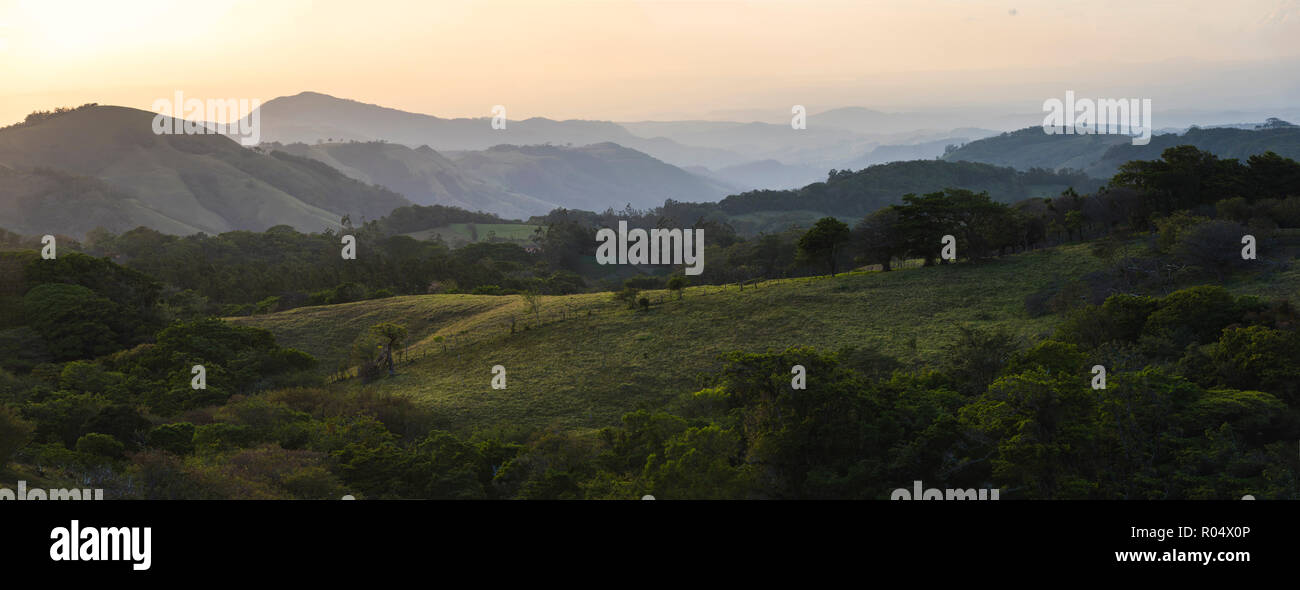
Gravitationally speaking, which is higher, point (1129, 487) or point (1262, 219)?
point (1262, 219)

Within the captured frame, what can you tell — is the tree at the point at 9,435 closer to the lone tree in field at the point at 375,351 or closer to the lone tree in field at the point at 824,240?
the lone tree in field at the point at 375,351

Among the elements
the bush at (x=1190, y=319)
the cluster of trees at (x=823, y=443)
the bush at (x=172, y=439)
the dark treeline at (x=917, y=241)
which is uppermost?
the dark treeline at (x=917, y=241)

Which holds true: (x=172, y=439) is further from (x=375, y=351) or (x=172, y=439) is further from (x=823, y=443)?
(x=823, y=443)

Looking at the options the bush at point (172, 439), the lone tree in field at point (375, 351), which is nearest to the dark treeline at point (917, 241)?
the lone tree in field at point (375, 351)

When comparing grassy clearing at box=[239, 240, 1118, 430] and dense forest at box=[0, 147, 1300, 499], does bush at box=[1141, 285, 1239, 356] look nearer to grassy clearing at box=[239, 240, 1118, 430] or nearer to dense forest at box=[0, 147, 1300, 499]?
dense forest at box=[0, 147, 1300, 499]

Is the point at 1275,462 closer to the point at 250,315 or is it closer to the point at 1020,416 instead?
the point at 1020,416
